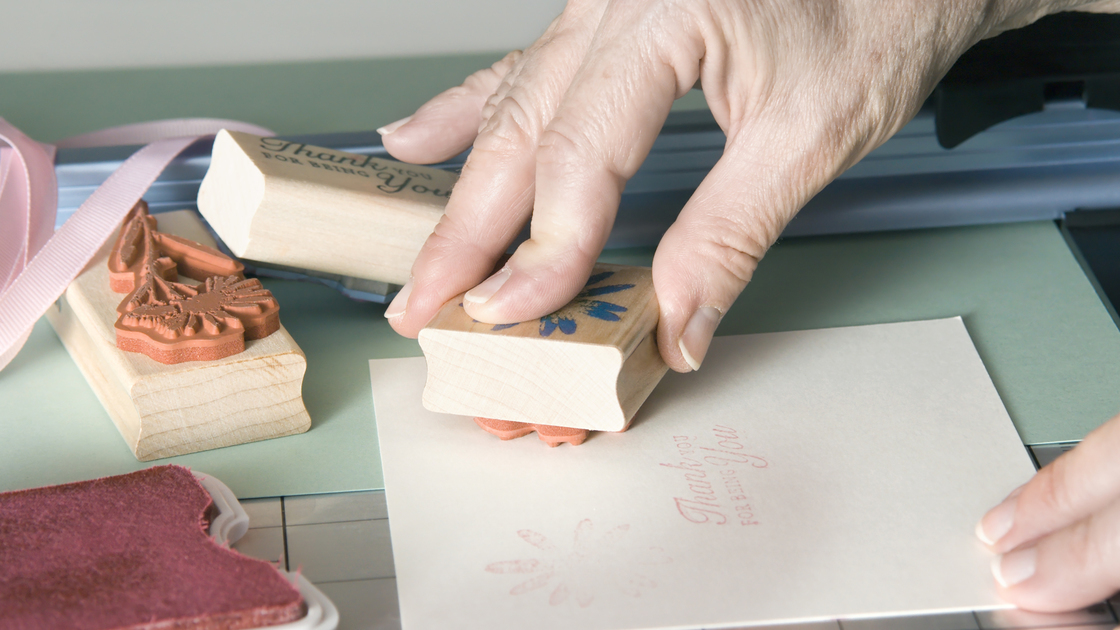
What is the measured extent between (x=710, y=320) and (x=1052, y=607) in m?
0.35

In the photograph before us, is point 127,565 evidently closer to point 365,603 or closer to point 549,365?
point 365,603

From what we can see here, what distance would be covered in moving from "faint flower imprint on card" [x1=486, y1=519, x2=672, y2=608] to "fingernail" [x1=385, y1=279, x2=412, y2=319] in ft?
0.91

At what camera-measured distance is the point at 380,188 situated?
0.99 meters

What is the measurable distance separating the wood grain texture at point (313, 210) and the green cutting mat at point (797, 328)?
10 centimetres

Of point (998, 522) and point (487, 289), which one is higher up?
point (998, 522)

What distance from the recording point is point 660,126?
875 millimetres

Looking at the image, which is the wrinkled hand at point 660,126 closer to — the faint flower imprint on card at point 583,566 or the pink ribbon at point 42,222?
the faint flower imprint on card at point 583,566

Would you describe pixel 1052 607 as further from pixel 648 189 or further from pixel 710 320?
Answer: pixel 648 189

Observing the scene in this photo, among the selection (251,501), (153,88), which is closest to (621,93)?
(251,501)

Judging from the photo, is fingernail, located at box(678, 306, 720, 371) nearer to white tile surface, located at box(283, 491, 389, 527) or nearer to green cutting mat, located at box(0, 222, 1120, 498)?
green cutting mat, located at box(0, 222, 1120, 498)

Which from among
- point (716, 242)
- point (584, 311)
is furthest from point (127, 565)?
point (716, 242)

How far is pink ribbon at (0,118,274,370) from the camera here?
931 mm

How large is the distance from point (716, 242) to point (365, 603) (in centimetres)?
43

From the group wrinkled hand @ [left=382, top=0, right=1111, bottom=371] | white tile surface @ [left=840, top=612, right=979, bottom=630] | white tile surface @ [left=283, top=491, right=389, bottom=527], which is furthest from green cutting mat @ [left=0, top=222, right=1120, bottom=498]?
white tile surface @ [left=840, top=612, right=979, bottom=630]
